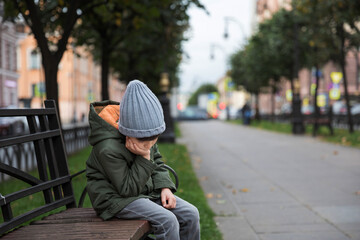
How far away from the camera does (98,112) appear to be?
3066mm

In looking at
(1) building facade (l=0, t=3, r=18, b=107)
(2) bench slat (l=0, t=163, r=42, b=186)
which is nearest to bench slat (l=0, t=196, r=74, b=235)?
(2) bench slat (l=0, t=163, r=42, b=186)

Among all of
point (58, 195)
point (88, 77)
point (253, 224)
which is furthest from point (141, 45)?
point (88, 77)

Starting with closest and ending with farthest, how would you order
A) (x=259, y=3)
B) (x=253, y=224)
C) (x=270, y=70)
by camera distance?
1. (x=253, y=224)
2. (x=270, y=70)
3. (x=259, y=3)

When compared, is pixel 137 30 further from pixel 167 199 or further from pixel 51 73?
pixel 167 199

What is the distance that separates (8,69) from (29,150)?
83.8 ft

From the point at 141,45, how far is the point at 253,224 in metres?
15.9

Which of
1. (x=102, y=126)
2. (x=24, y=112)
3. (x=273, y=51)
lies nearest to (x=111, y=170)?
(x=102, y=126)

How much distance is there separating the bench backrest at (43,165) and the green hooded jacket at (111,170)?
0.42 metres

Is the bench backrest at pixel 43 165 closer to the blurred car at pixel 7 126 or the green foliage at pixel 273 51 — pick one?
the blurred car at pixel 7 126

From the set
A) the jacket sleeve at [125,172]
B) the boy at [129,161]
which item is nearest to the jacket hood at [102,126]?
the boy at [129,161]

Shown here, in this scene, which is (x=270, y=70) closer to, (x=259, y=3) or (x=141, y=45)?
(x=141, y=45)

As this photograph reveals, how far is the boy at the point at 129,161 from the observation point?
2.69 metres

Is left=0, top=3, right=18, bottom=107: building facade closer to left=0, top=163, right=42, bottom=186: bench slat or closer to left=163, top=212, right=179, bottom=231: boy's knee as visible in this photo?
left=0, top=163, right=42, bottom=186: bench slat

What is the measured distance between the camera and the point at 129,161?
2797 mm
